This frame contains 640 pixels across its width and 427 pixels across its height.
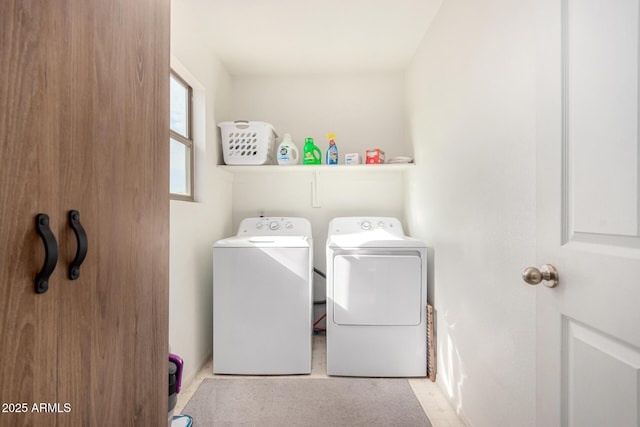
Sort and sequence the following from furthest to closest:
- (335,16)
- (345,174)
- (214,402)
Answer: (345,174), (335,16), (214,402)

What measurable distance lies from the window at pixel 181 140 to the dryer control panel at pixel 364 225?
3.96 ft

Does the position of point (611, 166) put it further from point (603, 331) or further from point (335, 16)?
point (335, 16)

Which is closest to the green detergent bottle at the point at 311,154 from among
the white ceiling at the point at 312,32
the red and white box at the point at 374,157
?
the red and white box at the point at 374,157

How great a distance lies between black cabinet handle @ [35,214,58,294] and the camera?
53 centimetres

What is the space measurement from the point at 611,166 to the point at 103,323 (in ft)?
3.63

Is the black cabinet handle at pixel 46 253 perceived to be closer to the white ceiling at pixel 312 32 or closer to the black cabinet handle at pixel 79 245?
the black cabinet handle at pixel 79 245

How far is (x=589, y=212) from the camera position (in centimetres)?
75

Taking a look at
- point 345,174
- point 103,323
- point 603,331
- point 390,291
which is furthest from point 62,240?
point 345,174

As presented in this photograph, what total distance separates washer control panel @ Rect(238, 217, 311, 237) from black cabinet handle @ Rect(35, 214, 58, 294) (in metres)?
2.23

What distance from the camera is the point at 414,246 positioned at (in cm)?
223

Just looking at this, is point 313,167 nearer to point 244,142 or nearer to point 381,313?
point 244,142

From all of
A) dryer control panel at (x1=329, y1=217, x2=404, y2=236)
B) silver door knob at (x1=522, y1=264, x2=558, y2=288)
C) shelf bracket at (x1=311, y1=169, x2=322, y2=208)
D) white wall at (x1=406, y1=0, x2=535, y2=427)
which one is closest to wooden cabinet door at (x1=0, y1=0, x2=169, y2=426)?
silver door knob at (x1=522, y1=264, x2=558, y2=288)

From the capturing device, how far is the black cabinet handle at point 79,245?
→ 0.59m

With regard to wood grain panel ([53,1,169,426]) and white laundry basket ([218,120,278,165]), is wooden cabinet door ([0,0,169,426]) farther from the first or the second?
white laundry basket ([218,120,278,165])
